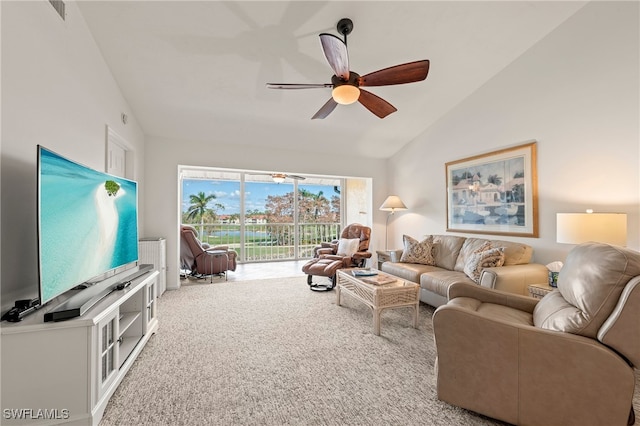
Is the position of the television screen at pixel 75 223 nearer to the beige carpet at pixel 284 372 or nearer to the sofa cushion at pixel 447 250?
the beige carpet at pixel 284 372

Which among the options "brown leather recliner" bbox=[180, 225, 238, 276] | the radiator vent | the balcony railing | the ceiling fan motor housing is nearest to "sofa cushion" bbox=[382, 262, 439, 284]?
the ceiling fan motor housing

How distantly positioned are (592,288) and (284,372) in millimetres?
1932

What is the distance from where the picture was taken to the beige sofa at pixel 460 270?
2713mm

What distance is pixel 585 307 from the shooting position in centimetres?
134

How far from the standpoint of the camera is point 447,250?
12.8 feet

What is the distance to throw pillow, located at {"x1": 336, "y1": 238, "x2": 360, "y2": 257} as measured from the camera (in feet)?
15.6

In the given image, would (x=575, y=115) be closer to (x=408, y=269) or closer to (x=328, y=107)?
(x=408, y=269)

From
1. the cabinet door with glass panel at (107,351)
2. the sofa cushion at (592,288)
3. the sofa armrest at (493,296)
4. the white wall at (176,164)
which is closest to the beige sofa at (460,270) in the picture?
the sofa armrest at (493,296)

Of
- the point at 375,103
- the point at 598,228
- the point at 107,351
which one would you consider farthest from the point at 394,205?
the point at 107,351

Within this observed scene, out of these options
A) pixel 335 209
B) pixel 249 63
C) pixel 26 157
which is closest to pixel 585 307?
pixel 26 157

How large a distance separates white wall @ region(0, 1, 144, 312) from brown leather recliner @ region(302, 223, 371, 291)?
9.69 ft

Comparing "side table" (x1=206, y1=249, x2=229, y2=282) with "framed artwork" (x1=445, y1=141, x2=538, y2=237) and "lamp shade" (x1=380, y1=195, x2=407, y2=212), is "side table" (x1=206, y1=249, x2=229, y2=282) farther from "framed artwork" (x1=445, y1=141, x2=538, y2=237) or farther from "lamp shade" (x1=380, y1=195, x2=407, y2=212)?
"framed artwork" (x1=445, y1=141, x2=538, y2=237)

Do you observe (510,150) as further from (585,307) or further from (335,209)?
(335,209)

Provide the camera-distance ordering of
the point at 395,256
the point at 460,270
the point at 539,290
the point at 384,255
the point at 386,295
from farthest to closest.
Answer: the point at 384,255
the point at 395,256
the point at 460,270
the point at 386,295
the point at 539,290
